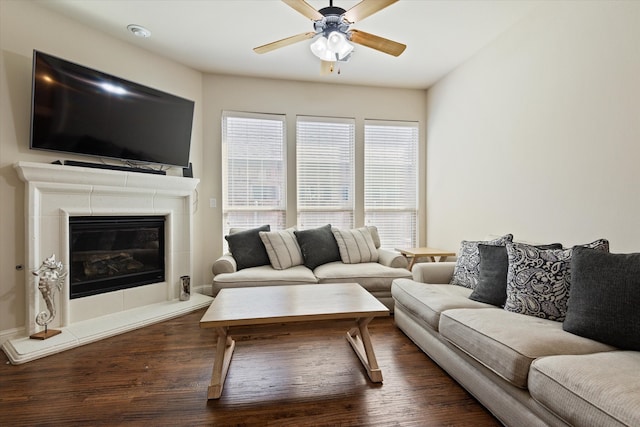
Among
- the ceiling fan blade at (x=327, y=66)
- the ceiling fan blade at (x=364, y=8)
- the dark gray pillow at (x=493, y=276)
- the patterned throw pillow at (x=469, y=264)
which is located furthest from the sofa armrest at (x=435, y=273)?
the ceiling fan blade at (x=364, y=8)

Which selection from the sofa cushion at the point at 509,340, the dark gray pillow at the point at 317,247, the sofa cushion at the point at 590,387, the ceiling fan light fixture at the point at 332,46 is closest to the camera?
the sofa cushion at the point at 590,387

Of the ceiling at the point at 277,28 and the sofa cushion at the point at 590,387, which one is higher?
the ceiling at the point at 277,28

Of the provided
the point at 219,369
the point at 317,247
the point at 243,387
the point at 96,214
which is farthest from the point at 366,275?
the point at 96,214

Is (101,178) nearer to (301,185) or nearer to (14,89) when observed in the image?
(14,89)

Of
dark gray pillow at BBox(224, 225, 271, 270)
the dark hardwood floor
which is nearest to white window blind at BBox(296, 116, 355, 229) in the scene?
dark gray pillow at BBox(224, 225, 271, 270)

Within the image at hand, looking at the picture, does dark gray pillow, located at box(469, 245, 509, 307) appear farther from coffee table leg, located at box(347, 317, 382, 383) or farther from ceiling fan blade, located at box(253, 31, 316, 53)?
ceiling fan blade, located at box(253, 31, 316, 53)

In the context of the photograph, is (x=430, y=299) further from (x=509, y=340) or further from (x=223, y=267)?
(x=223, y=267)

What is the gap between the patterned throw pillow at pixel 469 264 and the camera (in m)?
2.44

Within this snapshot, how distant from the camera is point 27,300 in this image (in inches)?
96.6

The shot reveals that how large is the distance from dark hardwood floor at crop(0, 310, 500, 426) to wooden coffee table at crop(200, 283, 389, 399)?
0.30 ft

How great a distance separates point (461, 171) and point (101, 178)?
3.84 meters

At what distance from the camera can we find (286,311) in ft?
6.15

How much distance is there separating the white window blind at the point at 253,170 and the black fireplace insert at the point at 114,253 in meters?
0.89

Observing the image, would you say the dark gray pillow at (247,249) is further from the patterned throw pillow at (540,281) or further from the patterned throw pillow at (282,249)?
the patterned throw pillow at (540,281)
